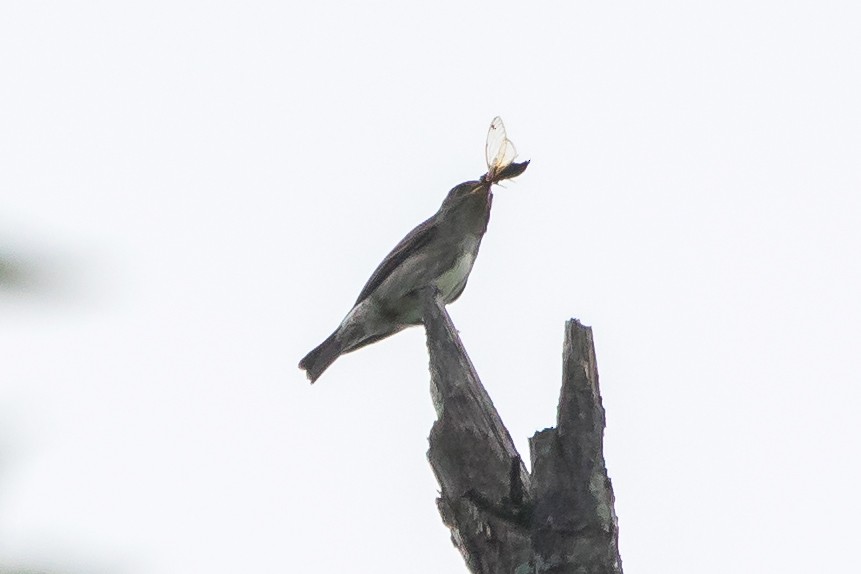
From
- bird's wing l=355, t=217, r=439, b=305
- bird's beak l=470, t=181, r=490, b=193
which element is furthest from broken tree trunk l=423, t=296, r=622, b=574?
bird's wing l=355, t=217, r=439, b=305

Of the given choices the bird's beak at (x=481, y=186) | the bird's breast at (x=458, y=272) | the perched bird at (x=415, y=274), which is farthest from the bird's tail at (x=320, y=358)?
the bird's beak at (x=481, y=186)

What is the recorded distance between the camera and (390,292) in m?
8.30

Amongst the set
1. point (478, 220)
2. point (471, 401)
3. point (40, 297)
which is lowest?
point (40, 297)

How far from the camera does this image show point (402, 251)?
28.6 feet

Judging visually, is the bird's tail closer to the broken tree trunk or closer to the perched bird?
the perched bird

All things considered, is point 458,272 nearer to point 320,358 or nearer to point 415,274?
point 415,274

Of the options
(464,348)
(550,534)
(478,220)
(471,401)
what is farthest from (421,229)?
(550,534)

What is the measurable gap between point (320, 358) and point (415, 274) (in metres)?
1.17

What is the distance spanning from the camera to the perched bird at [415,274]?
8.30m

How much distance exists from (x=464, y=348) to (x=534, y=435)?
0.99 m

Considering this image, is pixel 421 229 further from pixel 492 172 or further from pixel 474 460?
pixel 474 460

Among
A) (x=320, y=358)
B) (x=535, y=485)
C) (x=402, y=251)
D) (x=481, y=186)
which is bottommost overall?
(x=535, y=485)

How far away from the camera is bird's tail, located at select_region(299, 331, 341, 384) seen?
847 cm

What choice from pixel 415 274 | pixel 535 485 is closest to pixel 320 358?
pixel 415 274
